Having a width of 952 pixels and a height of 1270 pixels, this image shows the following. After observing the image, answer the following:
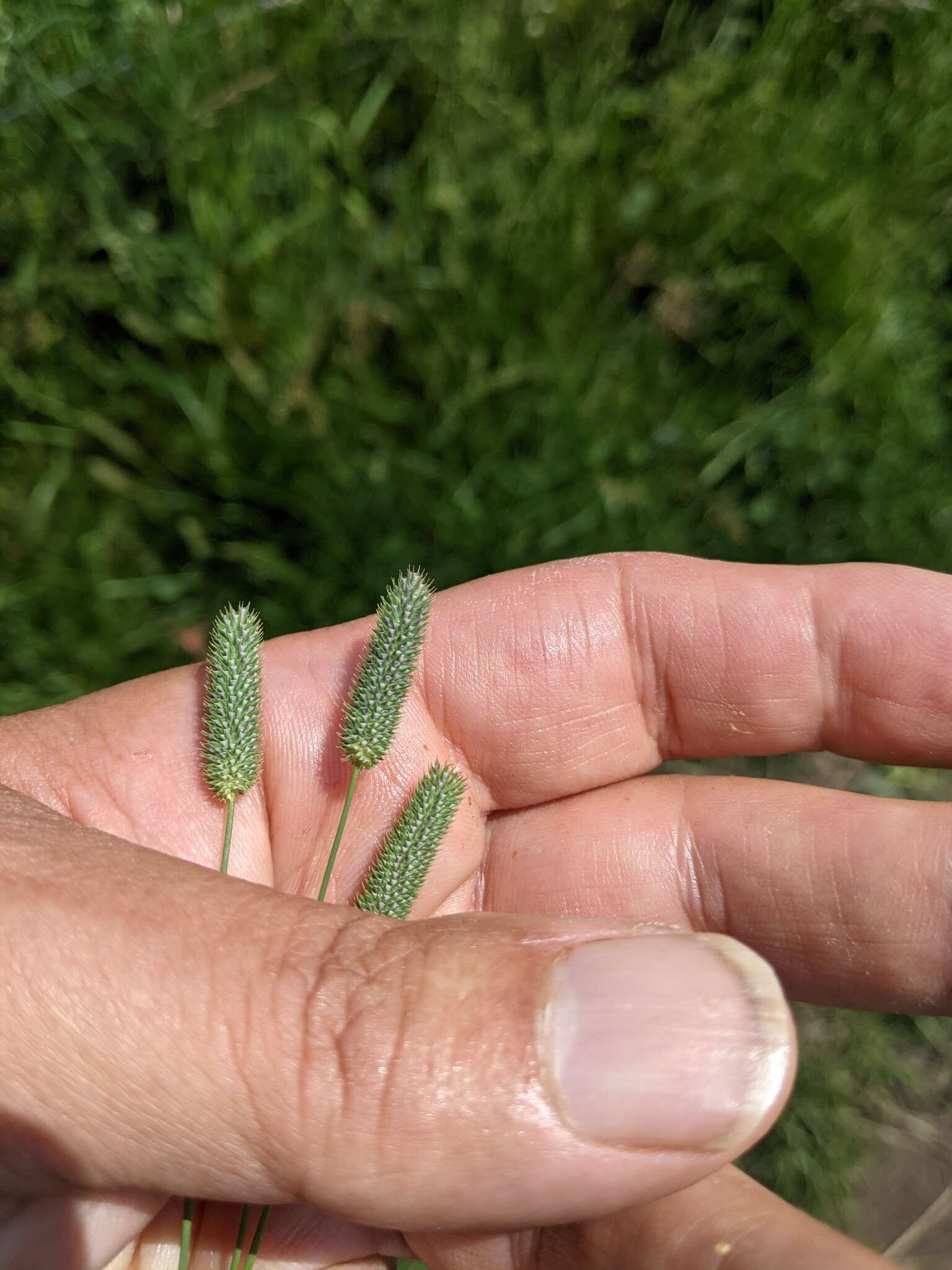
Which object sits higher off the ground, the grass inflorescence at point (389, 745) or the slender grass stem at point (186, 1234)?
the grass inflorescence at point (389, 745)

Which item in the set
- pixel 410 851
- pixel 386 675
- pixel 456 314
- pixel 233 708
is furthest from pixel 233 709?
pixel 456 314

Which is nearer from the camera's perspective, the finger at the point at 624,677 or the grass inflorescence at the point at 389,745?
the grass inflorescence at the point at 389,745

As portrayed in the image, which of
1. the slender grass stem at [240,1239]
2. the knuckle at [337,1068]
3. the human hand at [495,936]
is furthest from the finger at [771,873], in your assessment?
the knuckle at [337,1068]

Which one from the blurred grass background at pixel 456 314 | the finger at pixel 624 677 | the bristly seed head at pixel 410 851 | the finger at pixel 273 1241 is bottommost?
the finger at pixel 273 1241

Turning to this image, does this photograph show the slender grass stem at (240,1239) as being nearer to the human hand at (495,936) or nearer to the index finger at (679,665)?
the human hand at (495,936)

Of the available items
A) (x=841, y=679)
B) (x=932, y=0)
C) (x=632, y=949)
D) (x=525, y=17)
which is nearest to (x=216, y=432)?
(x=525, y=17)

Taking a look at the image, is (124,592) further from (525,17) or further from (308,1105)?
(525,17)
